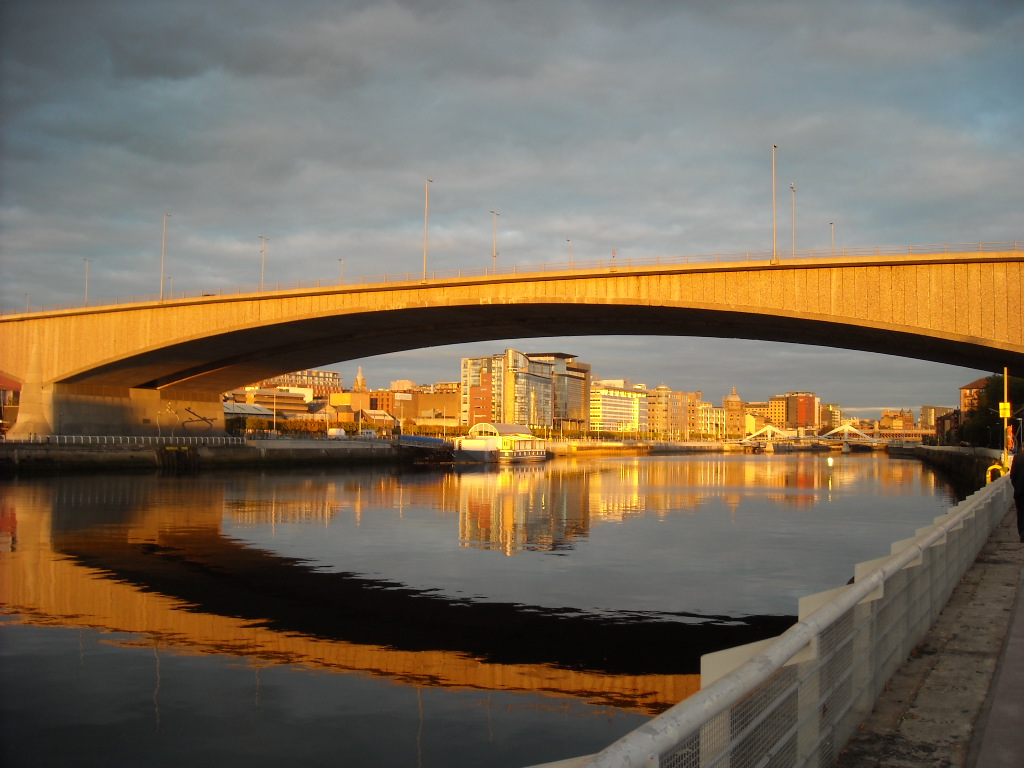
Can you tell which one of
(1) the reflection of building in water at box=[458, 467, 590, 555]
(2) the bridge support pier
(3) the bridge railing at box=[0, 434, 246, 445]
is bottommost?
(1) the reflection of building in water at box=[458, 467, 590, 555]

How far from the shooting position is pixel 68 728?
8844mm

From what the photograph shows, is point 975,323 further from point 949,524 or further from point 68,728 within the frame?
point 68,728

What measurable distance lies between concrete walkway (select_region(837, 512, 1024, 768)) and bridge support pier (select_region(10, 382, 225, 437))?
57193 mm

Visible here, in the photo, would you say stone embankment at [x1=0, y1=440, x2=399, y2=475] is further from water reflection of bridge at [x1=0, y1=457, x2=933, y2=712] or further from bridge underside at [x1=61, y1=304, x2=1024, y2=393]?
water reflection of bridge at [x1=0, y1=457, x2=933, y2=712]

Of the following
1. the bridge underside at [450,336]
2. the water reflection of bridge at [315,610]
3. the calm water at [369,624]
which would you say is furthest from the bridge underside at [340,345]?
the water reflection of bridge at [315,610]

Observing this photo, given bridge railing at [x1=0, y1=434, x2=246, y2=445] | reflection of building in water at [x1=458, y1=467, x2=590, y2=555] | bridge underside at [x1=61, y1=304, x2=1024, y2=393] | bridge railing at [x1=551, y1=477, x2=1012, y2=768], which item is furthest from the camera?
bridge railing at [x1=0, y1=434, x2=246, y2=445]

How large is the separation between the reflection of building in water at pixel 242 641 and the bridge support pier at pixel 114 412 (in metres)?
39.6

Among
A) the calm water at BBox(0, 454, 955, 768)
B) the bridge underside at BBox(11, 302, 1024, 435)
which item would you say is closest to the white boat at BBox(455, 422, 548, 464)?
the bridge underside at BBox(11, 302, 1024, 435)

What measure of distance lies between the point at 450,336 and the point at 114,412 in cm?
2475

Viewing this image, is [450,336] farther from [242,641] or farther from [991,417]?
[991,417]

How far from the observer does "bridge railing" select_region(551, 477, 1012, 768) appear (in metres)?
3.00

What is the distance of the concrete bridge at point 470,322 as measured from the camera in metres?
33.7

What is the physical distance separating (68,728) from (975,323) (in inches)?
1311

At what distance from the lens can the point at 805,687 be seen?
4379mm
